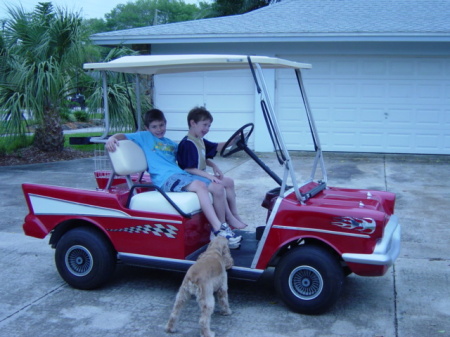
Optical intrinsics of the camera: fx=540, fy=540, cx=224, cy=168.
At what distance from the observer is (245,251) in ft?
14.9

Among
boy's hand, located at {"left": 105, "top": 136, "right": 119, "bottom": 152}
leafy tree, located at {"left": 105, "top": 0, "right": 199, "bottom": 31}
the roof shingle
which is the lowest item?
boy's hand, located at {"left": 105, "top": 136, "right": 119, "bottom": 152}

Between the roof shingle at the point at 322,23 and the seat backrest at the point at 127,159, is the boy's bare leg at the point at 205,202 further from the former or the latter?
the roof shingle at the point at 322,23

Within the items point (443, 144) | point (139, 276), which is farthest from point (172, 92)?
point (139, 276)

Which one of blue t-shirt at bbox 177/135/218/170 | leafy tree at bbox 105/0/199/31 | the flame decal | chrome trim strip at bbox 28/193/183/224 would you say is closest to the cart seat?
chrome trim strip at bbox 28/193/183/224

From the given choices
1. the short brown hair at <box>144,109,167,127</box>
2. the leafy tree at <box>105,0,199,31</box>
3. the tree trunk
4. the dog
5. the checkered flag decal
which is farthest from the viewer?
the leafy tree at <box>105,0,199,31</box>

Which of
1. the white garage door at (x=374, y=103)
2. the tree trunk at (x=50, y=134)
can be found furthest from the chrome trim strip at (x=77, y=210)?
the white garage door at (x=374, y=103)

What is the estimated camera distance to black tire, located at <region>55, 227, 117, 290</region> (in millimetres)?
4551

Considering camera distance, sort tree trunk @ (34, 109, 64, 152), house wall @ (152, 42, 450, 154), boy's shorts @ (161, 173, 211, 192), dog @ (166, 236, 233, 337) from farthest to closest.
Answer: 1. house wall @ (152, 42, 450, 154)
2. tree trunk @ (34, 109, 64, 152)
3. boy's shorts @ (161, 173, 211, 192)
4. dog @ (166, 236, 233, 337)

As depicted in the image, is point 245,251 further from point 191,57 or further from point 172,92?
point 172,92

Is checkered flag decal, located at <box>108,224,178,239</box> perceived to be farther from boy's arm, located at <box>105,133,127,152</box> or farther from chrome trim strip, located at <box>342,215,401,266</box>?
chrome trim strip, located at <box>342,215,401,266</box>

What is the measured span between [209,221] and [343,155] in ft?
27.0

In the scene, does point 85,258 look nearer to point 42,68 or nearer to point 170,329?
point 170,329

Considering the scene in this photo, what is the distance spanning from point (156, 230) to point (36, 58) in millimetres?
7682

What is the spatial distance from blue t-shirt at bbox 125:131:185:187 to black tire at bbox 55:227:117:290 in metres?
0.72
